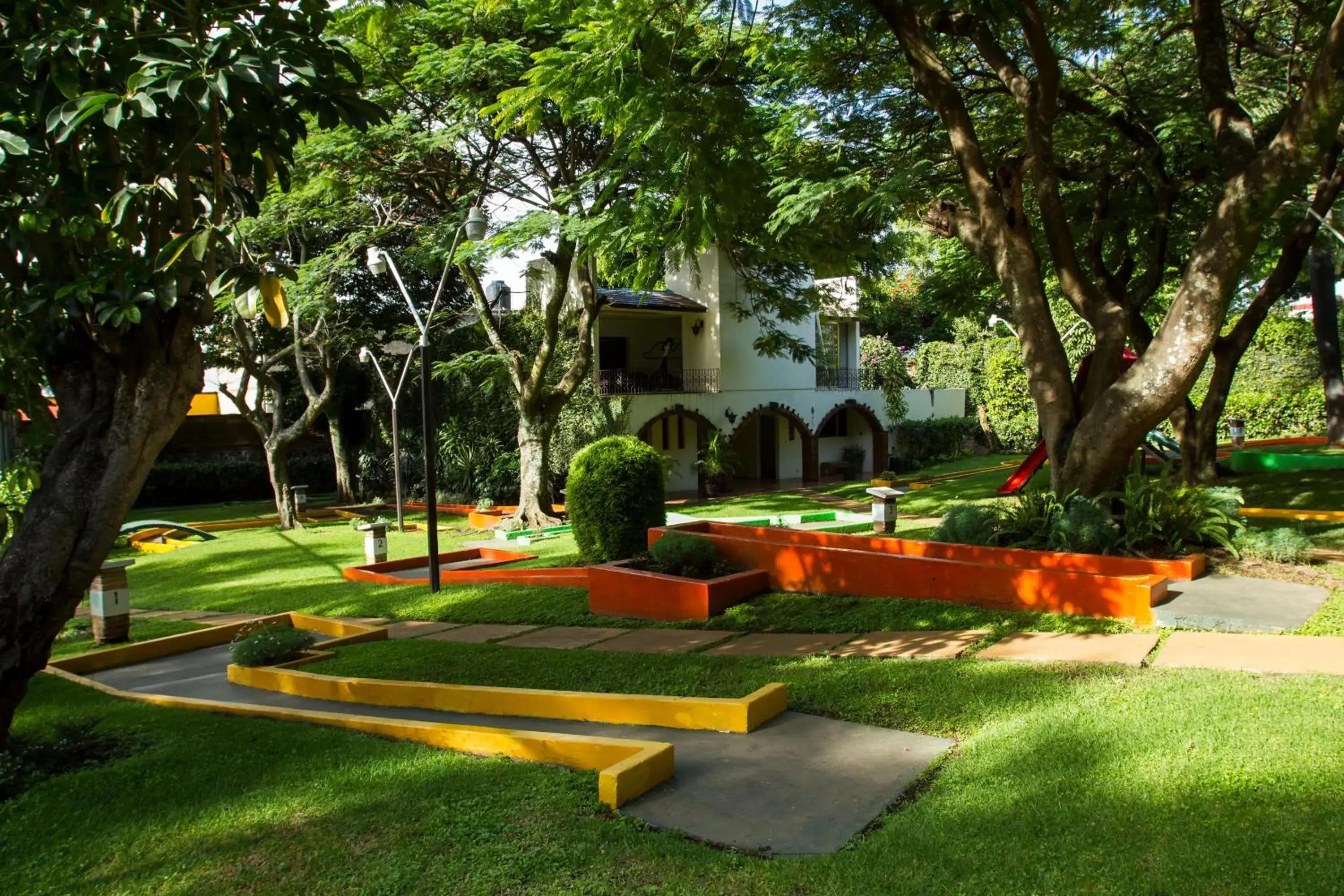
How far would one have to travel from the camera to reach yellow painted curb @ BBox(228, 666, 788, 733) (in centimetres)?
557

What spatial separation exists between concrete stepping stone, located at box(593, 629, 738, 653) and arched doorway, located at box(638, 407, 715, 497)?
1740 centimetres

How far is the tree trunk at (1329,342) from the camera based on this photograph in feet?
68.0

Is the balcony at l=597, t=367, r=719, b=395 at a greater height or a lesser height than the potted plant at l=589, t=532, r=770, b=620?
greater

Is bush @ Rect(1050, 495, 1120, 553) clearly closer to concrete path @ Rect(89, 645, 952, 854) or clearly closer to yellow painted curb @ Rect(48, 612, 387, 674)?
concrete path @ Rect(89, 645, 952, 854)

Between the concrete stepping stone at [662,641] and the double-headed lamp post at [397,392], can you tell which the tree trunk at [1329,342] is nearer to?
the concrete stepping stone at [662,641]

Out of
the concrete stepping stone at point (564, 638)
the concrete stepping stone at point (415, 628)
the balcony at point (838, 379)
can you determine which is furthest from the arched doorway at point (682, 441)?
the concrete stepping stone at point (564, 638)

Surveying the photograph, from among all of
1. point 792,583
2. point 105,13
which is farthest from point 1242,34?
point 105,13

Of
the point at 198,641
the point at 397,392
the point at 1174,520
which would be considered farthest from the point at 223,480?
the point at 1174,520

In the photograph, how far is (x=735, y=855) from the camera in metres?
3.84

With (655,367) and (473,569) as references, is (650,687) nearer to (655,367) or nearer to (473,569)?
(473,569)

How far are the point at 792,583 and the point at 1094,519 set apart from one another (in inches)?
116

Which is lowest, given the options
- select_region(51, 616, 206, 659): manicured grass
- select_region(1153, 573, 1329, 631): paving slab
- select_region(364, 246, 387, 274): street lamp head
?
select_region(51, 616, 206, 659): manicured grass

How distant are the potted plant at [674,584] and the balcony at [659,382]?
15.7 meters

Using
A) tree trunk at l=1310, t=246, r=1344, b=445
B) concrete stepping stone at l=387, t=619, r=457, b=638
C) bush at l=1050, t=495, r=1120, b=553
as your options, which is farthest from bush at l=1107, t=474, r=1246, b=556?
tree trunk at l=1310, t=246, r=1344, b=445
